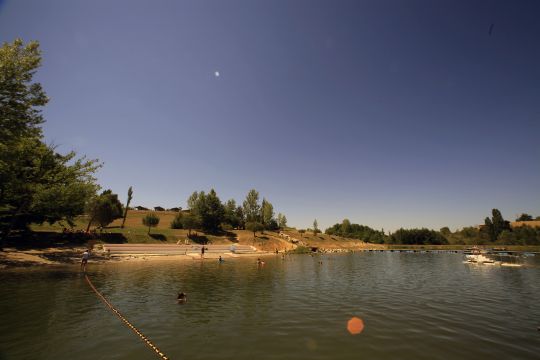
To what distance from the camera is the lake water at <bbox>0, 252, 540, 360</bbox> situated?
12.6m

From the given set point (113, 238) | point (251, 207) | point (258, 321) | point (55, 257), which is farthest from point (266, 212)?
point (258, 321)

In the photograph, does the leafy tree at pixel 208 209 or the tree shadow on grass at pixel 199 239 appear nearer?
the tree shadow on grass at pixel 199 239

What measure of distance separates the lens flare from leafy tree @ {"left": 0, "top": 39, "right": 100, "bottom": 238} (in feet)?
102

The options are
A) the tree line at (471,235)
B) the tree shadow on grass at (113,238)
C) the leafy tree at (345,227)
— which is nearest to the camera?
the tree shadow on grass at (113,238)

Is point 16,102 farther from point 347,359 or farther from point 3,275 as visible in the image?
point 347,359

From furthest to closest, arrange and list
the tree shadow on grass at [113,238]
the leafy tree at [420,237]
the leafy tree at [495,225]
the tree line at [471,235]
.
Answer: the leafy tree at [420,237]
the leafy tree at [495,225]
the tree line at [471,235]
the tree shadow on grass at [113,238]

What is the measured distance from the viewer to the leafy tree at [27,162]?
72.8ft

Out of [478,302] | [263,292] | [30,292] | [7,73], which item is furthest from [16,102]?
[478,302]

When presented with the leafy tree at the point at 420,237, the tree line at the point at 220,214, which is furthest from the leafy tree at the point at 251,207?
the leafy tree at the point at 420,237

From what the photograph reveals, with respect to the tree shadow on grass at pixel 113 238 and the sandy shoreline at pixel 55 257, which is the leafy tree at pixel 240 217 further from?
the sandy shoreline at pixel 55 257

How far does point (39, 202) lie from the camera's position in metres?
35.7

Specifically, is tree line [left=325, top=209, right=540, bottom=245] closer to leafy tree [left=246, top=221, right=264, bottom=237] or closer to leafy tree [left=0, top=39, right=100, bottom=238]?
leafy tree [left=246, top=221, right=264, bottom=237]

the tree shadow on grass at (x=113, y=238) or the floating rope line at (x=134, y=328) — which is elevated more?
the tree shadow on grass at (x=113, y=238)

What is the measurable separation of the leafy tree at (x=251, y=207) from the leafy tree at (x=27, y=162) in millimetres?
71707
